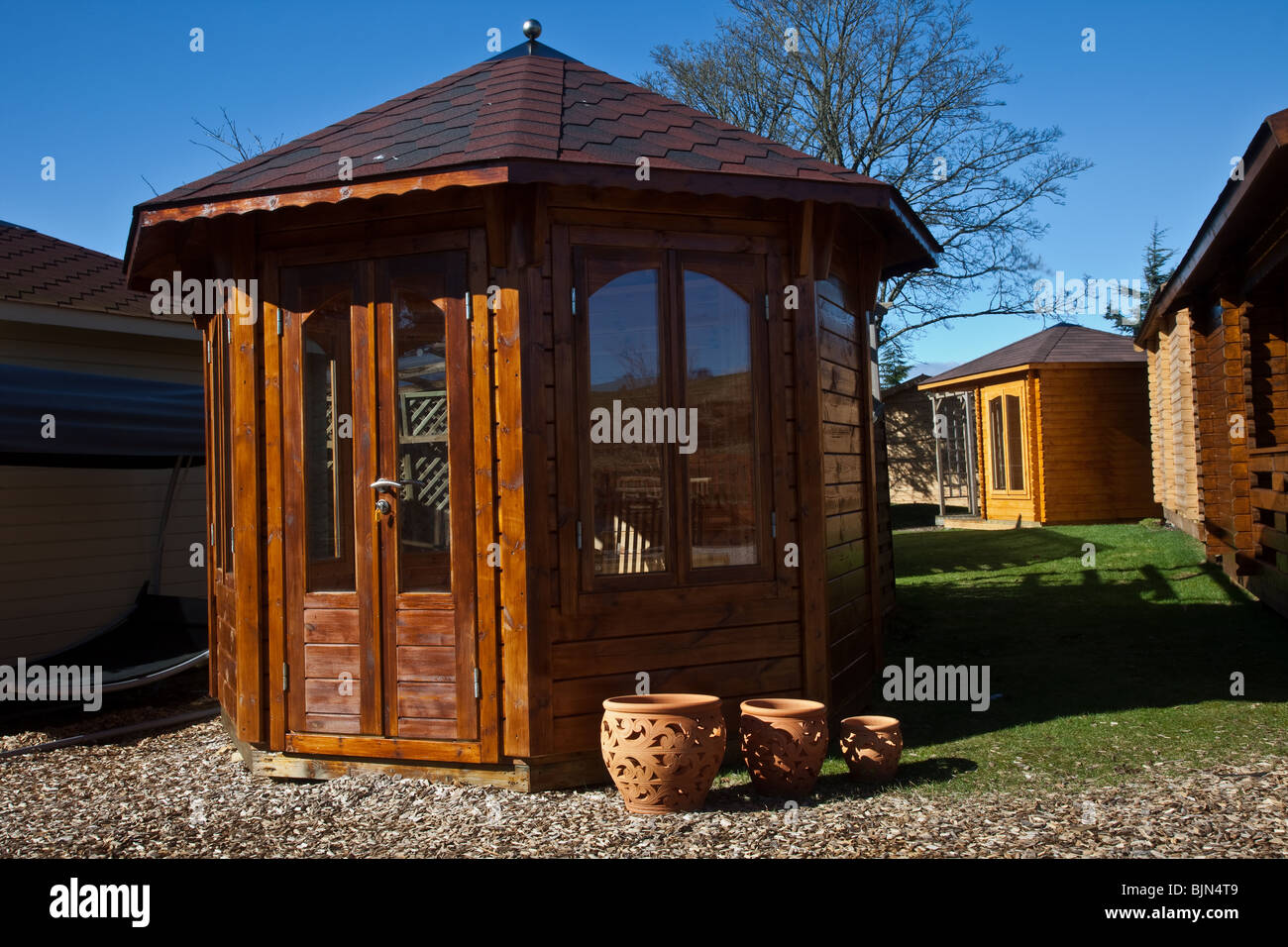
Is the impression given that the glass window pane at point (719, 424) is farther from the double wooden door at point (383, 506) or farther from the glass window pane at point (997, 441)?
the glass window pane at point (997, 441)

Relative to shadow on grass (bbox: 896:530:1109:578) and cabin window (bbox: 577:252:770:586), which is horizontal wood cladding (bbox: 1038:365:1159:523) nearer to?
shadow on grass (bbox: 896:530:1109:578)

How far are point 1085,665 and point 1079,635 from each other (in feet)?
3.50

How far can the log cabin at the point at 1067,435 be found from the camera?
693 inches

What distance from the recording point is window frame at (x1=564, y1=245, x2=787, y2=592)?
16.7ft

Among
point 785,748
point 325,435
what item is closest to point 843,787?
point 785,748

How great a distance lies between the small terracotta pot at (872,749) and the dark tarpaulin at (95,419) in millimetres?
5829

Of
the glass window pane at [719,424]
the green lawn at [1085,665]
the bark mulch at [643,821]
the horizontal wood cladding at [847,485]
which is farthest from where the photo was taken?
the horizontal wood cladding at [847,485]

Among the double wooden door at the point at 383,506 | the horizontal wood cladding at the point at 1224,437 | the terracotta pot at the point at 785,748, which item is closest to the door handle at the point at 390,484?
the double wooden door at the point at 383,506

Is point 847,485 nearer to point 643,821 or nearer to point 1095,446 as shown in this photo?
point 643,821

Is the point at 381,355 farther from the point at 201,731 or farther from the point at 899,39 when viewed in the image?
the point at 899,39

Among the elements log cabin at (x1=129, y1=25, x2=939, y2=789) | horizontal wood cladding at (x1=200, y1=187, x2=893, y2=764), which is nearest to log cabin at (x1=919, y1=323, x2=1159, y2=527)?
horizontal wood cladding at (x1=200, y1=187, x2=893, y2=764)

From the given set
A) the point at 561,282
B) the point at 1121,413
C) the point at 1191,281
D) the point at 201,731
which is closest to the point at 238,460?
the point at 561,282

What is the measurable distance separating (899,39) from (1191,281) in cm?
1363

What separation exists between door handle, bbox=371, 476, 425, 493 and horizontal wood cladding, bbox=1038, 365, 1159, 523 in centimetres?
1468
